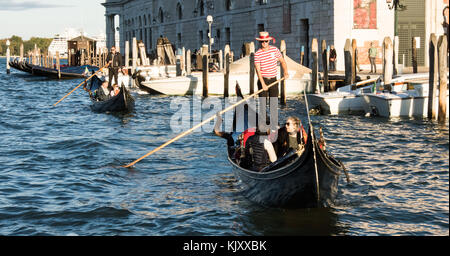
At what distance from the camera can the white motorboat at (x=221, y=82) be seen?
21.3 m

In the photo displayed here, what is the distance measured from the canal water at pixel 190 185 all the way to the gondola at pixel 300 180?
0.17 metres

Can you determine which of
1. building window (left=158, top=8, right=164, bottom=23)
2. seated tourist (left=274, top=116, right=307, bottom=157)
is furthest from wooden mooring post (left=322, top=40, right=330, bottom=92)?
building window (left=158, top=8, right=164, bottom=23)

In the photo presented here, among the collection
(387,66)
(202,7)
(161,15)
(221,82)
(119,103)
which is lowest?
(119,103)

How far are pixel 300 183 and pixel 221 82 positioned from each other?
15314mm

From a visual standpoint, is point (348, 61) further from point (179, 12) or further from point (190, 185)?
point (179, 12)

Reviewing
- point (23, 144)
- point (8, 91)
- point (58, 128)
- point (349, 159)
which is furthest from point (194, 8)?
A: point (349, 159)

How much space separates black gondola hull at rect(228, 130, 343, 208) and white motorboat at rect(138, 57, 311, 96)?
1402cm

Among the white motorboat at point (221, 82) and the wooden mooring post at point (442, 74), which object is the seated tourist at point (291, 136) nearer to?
the wooden mooring post at point (442, 74)

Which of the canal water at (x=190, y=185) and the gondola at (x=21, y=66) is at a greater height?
the gondola at (x=21, y=66)

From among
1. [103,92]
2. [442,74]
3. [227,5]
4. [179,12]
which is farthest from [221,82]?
[179,12]

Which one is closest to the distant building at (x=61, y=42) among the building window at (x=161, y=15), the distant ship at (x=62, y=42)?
the distant ship at (x=62, y=42)

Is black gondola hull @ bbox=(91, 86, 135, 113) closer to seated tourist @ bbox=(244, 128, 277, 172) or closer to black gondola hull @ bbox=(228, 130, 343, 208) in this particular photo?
seated tourist @ bbox=(244, 128, 277, 172)

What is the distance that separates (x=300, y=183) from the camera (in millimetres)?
6629

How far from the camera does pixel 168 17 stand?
45.8 meters
